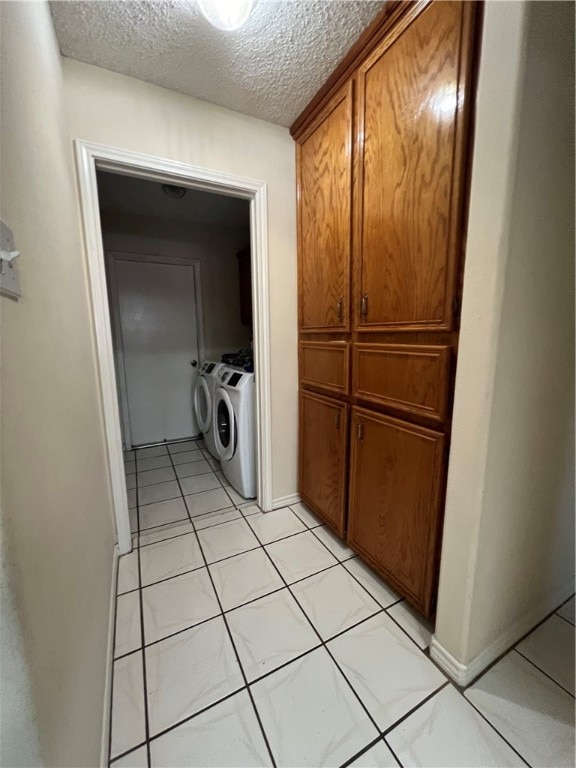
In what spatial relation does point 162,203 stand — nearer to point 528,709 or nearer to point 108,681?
point 108,681

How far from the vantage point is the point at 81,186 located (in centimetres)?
133

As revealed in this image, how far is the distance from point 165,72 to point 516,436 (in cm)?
203

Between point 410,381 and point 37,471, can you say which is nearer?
point 37,471

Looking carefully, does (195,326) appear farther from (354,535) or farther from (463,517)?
(463,517)

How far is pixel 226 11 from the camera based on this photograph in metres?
1.00

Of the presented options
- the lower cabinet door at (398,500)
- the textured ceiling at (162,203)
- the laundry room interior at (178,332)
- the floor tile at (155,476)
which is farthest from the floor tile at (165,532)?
the textured ceiling at (162,203)

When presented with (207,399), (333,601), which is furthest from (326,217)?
(333,601)

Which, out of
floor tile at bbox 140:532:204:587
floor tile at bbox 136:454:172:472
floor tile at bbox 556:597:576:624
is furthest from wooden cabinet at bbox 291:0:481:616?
floor tile at bbox 136:454:172:472

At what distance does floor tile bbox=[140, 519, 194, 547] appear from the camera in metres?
1.73

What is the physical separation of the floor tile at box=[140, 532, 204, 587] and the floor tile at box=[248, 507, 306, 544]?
0.35 m

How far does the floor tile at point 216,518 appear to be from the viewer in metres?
1.86

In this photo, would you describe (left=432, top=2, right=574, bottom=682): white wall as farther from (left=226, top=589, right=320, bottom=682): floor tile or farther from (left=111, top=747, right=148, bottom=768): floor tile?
(left=111, top=747, right=148, bottom=768): floor tile

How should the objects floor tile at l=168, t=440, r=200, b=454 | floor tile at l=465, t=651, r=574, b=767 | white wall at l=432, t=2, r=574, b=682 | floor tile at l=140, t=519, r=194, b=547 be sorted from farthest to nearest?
floor tile at l=168, t=440, r=200, b=454 → floor tile at l=140, t=519, r=194, b=547 → floor tile at l=465, t=651, r=574, b=767 → white wall at l=432, t=2, r=574, b=682

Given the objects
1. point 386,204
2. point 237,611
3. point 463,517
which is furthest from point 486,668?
point 386,204
